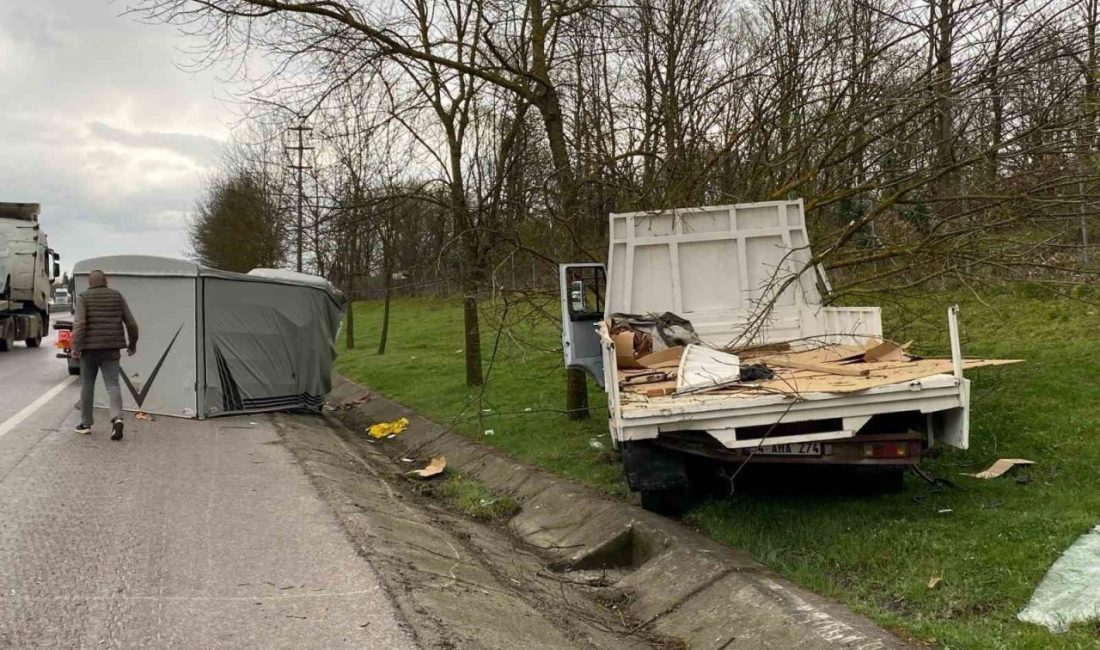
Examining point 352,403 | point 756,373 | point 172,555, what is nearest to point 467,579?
point 172,555

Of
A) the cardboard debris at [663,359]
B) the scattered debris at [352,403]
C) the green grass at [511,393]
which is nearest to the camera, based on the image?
the cardboard debris at [663,359]

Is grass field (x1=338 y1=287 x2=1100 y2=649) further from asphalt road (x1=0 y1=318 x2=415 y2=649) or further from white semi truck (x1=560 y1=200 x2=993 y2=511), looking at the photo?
asphalt road (x1=0 y1=318 x2=415 y2=649)

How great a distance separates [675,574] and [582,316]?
401 cm

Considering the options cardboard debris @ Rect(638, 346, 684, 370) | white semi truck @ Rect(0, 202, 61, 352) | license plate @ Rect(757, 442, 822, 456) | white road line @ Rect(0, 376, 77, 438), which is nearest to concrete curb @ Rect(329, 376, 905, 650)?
license plate @ Rect(757, 442, 822, 456)

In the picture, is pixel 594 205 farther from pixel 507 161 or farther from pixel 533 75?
pixel 507 161

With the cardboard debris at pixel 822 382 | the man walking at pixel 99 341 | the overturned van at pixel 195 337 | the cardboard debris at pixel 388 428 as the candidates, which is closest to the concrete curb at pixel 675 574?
the cardboard debris at pixel 822 382

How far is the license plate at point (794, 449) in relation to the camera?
6145mm

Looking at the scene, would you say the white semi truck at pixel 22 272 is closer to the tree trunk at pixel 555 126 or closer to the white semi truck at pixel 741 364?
the tree trunk at pixel 555 126

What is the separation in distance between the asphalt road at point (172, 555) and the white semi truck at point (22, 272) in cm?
1530

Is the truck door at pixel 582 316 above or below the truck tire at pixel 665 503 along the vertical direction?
above

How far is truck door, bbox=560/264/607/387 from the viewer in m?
9.41

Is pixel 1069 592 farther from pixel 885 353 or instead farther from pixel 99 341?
pixel 99 341

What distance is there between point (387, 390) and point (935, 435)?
1250 cm

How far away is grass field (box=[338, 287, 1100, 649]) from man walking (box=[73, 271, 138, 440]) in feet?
13.8
